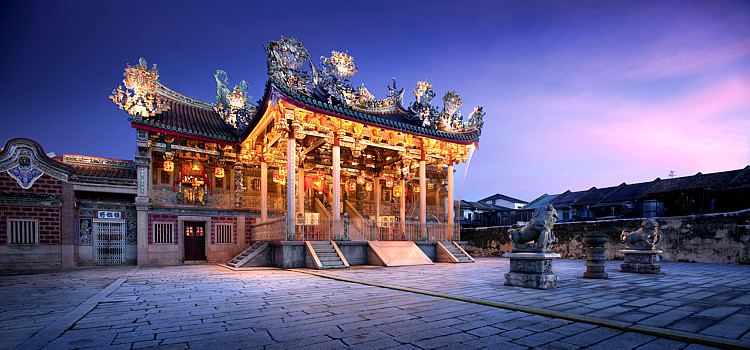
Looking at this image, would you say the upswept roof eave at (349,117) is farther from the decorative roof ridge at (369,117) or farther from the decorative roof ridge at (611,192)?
the decorative roof ridge at (611,192)

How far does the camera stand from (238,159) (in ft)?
61.4

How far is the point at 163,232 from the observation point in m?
16.5

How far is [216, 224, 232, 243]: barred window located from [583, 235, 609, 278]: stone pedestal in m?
14.8

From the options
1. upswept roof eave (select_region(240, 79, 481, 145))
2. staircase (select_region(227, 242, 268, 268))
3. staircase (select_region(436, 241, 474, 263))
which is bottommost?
staircase (select_region(436, 241, 474, 263))

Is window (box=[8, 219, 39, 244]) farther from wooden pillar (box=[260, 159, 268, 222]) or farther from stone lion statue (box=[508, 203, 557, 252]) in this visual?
stone lion statue (box=[508, 203, 557, 252])

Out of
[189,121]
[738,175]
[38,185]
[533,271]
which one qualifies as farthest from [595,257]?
[738,175]

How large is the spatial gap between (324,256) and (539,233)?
24.6 ft

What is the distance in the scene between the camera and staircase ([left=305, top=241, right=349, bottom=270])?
1212 cm

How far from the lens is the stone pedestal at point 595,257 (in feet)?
28.0

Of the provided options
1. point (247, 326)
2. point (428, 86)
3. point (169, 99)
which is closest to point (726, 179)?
point (428, 86)

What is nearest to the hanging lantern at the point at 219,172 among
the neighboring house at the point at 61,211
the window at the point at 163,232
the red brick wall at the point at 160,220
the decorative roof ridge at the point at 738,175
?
the red brick wall at the point at 160,220

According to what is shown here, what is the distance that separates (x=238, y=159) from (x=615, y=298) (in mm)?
16881

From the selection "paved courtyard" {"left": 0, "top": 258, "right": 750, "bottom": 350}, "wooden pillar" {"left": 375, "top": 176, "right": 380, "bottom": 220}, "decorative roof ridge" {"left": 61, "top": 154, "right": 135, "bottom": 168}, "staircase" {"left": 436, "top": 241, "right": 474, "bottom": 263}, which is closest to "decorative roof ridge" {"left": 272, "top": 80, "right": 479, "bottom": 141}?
"staircase" {"left": 436, "top": 241, "right": 474, "bottom": 263}

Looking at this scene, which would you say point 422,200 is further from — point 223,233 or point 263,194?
point 223,233
